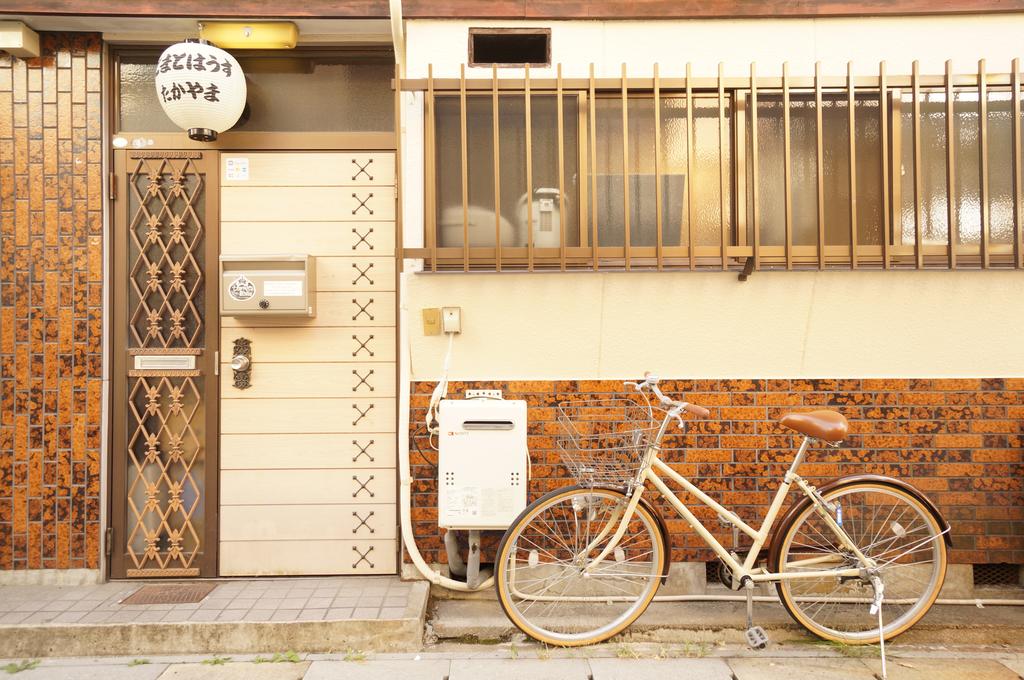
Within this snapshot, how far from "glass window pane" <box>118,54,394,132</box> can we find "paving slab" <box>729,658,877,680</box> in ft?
13.4

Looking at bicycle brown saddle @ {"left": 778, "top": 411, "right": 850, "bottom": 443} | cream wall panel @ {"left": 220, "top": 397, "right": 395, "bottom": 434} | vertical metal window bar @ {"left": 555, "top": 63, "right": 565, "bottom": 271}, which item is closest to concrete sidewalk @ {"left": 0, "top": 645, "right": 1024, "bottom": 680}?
bicycle brown saddle @ {"left": 778, "top": 411, "right": 850, "bottom": 443}

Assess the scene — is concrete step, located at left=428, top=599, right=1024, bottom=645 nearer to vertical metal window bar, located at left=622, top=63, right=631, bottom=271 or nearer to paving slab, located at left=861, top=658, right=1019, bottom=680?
paving slab, located at left=861, top=658, right=1019, bottom=680

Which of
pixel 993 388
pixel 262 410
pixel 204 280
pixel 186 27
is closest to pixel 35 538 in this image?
pixel 262 410

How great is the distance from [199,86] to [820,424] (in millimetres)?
4262

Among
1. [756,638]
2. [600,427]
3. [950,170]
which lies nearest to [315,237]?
[600,427]

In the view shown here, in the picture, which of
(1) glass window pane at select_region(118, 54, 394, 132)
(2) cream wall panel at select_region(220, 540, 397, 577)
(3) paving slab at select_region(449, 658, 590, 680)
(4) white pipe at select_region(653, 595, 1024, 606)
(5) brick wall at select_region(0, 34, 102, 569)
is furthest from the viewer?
(1) glass window pane at select_region(118, 54, 394, 132)

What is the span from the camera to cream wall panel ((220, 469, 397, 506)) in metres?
4.57

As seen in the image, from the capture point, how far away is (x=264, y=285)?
4312 mm

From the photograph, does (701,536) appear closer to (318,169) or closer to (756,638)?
(756,638)

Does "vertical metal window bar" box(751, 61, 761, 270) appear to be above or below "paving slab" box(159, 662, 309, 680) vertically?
above

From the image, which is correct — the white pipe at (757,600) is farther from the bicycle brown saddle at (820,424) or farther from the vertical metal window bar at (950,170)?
the vertical metal window bar at (950,170)

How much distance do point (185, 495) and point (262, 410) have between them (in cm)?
80

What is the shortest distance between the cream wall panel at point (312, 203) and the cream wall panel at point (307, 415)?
128 cm

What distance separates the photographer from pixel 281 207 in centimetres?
462
